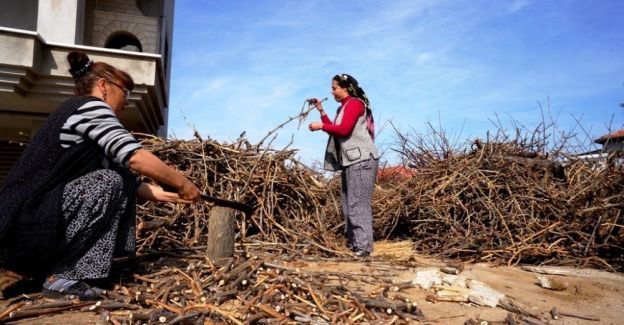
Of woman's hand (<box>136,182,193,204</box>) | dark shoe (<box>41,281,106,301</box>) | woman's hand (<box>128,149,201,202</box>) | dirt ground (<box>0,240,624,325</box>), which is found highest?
woman's hand (<box>128,149,201,202</box>)

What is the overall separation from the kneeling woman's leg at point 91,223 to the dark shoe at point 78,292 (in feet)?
0.16

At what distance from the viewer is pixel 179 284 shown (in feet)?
Answer: 8.32

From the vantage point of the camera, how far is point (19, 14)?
9.43 m

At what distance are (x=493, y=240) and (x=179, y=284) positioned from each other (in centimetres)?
334

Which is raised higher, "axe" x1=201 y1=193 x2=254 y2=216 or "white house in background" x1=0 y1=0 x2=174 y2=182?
"white house in background" x1=0 y1=0 x2=174 y2=182

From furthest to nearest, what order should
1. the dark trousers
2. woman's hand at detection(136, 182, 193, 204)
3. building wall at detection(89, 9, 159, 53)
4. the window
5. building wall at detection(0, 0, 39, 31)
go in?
the window
building wall at detection(89, 9, 159, 53)
building wall at detection(0, 0, 39, 31)
the dark trousers
woman's hand at detection(136, 182, 193, 204)

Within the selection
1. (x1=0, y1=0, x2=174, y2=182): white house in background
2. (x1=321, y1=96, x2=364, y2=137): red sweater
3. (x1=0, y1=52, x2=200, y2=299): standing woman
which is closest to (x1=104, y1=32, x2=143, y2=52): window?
(x1=0, y1=0, x2=174, y2=182): white house in background

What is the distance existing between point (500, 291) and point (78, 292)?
247cm

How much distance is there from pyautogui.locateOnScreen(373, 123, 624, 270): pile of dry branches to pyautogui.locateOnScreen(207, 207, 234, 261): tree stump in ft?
8.42

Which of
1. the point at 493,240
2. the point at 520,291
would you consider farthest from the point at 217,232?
the point at 493,240

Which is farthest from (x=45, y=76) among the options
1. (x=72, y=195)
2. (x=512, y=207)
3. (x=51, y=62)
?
(x=512, y=207)

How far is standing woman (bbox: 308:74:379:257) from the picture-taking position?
4.06 meters

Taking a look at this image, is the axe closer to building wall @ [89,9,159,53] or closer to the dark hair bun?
the dark hair bun

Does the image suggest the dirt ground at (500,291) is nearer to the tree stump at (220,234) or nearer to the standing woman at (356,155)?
the standing woman at (356,155)
